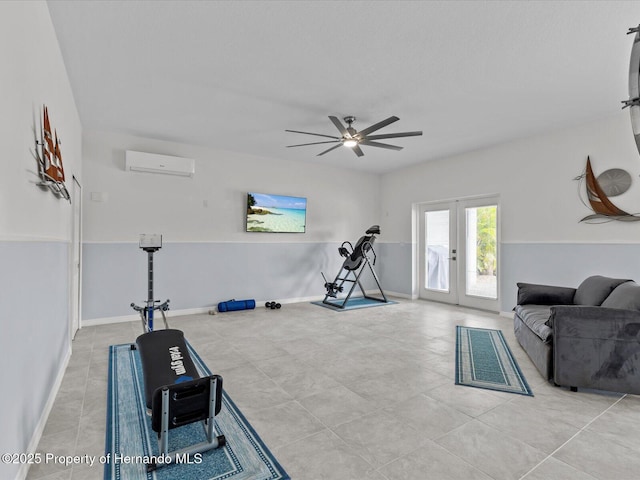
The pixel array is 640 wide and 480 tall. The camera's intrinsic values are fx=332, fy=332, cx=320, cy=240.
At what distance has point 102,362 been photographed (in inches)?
130

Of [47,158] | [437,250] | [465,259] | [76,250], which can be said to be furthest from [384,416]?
[437,250]

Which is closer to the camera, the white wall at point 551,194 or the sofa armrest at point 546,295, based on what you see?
the sofa armrest at point 546,295

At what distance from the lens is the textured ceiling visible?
7.88ft

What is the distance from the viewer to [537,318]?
3.27 m

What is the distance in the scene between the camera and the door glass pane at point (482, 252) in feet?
18.7

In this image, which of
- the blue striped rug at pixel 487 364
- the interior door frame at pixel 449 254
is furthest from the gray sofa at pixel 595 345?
the interior door frame at pixel 449 254

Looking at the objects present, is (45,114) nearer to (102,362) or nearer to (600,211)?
(102,362)

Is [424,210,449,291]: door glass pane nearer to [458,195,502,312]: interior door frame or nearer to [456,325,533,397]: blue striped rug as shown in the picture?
[458,195,502,312]: interior door frame

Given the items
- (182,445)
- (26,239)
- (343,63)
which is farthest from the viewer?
(343,63)

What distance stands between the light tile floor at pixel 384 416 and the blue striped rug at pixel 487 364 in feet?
0.32

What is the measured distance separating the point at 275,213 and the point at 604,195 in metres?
4.95

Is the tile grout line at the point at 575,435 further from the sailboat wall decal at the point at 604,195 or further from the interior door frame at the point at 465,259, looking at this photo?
the interior door frame at the point at 465,259

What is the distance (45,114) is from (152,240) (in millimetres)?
1503

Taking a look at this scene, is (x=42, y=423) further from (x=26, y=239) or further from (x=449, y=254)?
(x=449, y=254)
